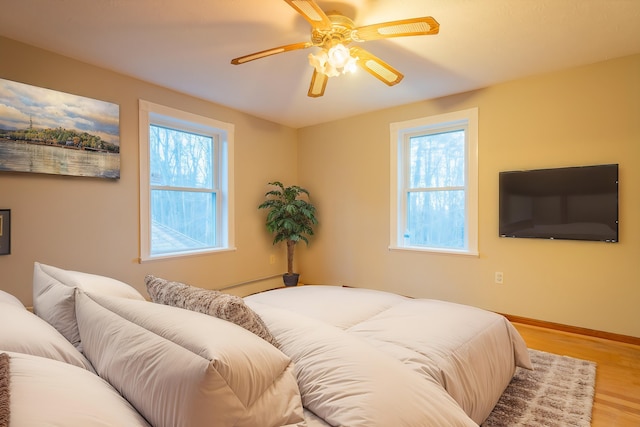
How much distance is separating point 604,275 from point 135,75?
4.59 meters

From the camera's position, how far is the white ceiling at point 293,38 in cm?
207

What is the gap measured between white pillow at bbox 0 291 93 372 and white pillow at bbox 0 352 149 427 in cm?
18

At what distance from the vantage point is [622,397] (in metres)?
1.96

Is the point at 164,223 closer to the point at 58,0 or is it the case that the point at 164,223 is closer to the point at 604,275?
the point at 58,0

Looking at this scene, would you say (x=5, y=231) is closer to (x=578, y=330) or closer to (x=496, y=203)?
(x=496, y=203)

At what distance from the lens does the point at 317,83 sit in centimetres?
251

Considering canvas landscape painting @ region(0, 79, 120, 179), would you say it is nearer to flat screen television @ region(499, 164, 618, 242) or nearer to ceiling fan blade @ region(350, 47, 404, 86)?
ceiling fan blade @ region(350, 47, 404, 86)

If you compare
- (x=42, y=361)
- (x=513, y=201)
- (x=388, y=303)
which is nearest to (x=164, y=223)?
(x=388, y=303)

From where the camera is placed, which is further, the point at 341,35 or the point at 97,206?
the point at 97,206

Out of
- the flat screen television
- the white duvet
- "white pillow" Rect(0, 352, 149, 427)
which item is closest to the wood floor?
the white duvet

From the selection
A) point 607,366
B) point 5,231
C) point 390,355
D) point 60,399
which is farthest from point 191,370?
point 607,366

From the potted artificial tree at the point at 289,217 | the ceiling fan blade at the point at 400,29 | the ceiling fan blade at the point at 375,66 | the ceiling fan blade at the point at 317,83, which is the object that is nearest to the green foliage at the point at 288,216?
the potted artificial tree at the point at 289,217

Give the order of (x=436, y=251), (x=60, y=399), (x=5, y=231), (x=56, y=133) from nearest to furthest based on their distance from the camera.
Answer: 1. (x=60, y=399)
2. (x=5, y=231)
3. (x=56, y=133)
4. (x=436, y=251)

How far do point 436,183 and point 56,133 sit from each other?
371 centimetres
